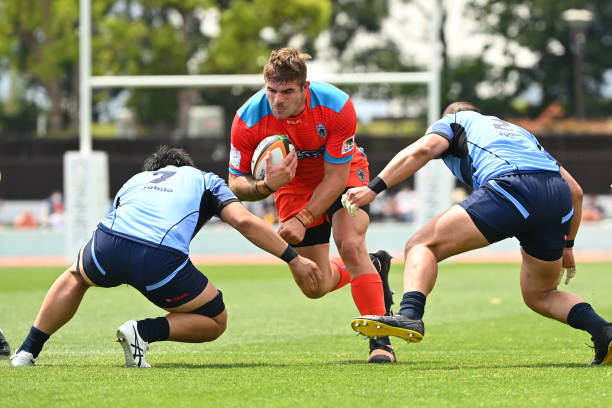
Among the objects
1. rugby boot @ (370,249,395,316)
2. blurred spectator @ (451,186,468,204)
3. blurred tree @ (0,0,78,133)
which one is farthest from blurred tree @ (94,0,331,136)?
rugby boot @ (370,249,395,316)

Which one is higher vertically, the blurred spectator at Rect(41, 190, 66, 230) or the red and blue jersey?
the red and blue jersey

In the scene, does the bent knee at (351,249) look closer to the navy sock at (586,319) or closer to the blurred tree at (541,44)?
the navy sock at (586,319)

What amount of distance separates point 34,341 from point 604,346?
3.48m

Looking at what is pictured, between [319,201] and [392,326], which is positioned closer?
[392,326]

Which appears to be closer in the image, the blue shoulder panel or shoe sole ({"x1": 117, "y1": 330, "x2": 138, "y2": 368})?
shoe sole ({"x1": 117, "y1": 330, "x2": 138, "y2": 368})

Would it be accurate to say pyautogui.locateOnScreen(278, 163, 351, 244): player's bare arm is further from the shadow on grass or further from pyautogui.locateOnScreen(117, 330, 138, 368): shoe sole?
pyautogui.locateOnScreen(117, 330, 138, 368): shoe sole

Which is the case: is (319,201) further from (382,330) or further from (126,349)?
(126,349)

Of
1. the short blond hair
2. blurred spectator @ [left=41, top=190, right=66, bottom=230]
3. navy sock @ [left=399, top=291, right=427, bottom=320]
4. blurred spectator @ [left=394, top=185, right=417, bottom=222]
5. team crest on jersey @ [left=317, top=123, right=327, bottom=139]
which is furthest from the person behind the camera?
blurred spectator @ [left=41, top=190, right=66, bottom=230]

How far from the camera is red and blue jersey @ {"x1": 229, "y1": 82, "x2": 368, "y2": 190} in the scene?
6.87m

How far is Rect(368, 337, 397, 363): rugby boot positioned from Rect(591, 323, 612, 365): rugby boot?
1269mm

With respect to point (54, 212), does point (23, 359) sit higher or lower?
higher

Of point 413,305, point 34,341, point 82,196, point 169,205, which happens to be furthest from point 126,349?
point 82,196

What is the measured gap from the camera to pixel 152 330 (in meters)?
6.14

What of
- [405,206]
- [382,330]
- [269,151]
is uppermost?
[269,151]
